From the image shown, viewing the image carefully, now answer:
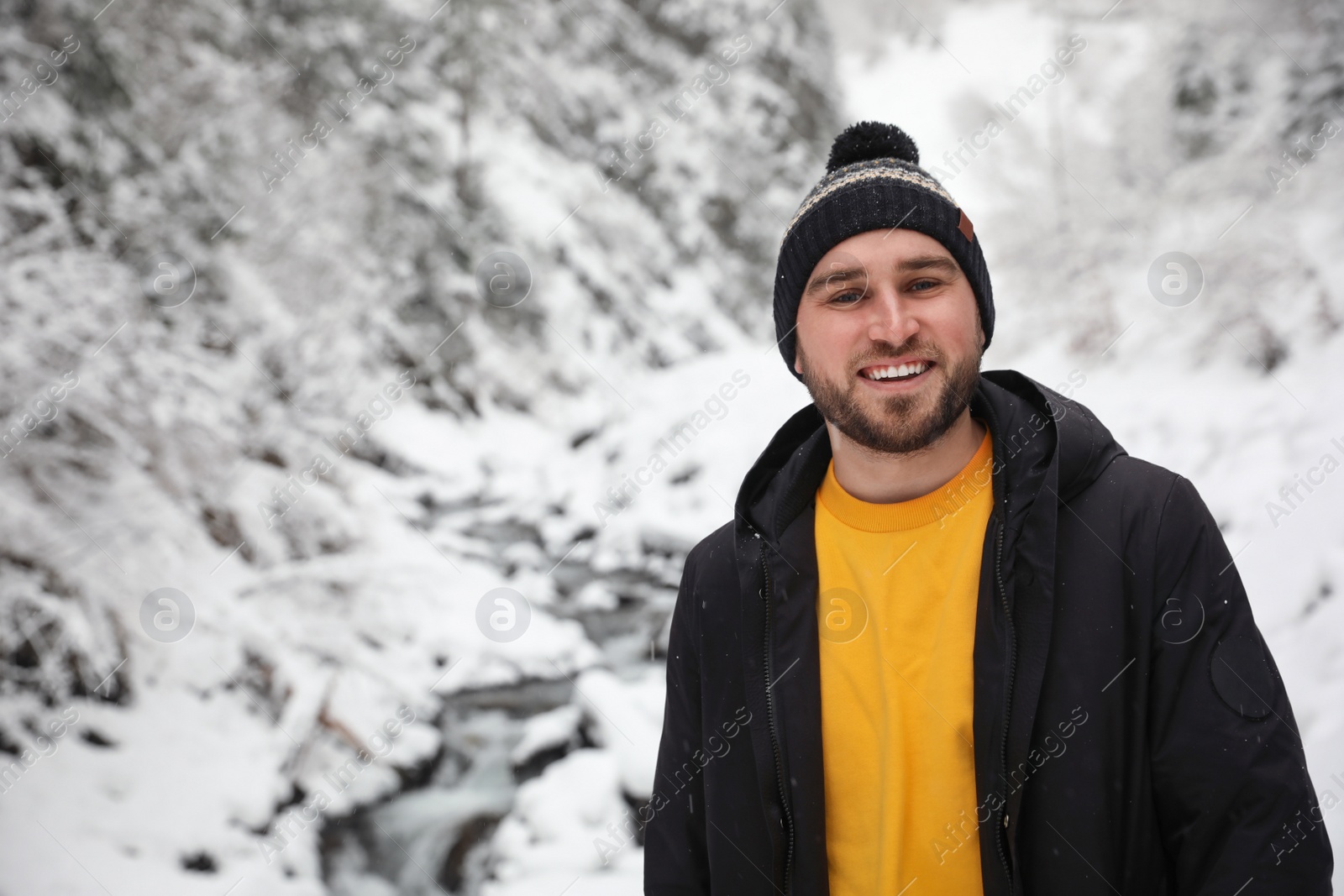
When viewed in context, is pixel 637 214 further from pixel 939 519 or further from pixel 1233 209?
pixel 939 519

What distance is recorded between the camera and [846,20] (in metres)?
25.3

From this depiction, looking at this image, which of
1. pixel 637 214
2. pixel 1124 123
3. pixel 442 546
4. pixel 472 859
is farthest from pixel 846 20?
pixel 472 859

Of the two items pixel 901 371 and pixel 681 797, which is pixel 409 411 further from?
pixel 901 371

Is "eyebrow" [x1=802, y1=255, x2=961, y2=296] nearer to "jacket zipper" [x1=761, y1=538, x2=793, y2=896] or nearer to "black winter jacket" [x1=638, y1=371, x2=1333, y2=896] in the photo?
"black winter jacket" [x1=638, y1=371, x2=1333, y2=896]

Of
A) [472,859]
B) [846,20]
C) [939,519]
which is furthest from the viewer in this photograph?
[846,20]

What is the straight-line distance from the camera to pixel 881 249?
1.90 m

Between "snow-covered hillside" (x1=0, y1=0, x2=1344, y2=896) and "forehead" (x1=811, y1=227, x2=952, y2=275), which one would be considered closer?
"forehead" (x1=811, y1=227, x2=952, y2=275)

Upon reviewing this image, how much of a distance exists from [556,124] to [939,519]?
2265 cm

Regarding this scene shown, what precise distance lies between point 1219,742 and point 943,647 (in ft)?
1.64

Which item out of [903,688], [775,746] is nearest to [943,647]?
[903,688]

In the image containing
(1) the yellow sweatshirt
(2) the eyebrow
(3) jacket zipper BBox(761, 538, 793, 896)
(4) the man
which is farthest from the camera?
(2) the eyebrow

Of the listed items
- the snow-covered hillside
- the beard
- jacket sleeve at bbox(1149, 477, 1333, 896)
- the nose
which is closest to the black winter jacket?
jacket sleeve at bbox(1149, 477, 1333, 896)

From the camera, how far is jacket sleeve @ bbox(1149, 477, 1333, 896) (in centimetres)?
133

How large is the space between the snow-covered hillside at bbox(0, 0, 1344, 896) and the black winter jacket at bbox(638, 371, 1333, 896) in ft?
9.17
